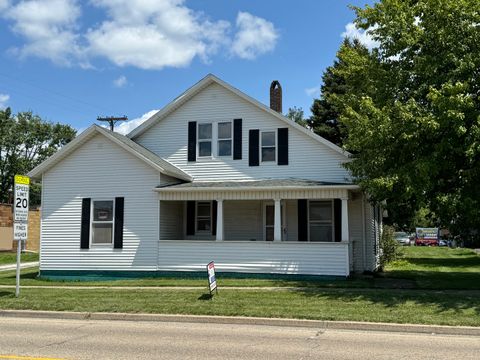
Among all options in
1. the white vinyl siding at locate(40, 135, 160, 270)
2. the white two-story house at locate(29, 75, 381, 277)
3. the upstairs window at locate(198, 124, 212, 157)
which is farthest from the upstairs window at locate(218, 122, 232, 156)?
the white vinyl siding at locate(40, 135, 160, 270)

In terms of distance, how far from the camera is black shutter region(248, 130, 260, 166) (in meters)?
20.7

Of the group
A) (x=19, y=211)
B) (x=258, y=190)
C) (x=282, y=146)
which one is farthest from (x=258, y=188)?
(x=19, y=211)

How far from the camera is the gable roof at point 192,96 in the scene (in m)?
20.1

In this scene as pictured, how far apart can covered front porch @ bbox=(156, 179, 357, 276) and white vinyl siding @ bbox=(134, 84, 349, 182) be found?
84cm

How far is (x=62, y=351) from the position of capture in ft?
27.4

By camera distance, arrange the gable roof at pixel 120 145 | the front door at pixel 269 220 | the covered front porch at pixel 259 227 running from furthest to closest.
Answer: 1. the front door at pixel 269 220
2. the gable roof at pixel 120 145
3. the covered front porch at pixel 259 227

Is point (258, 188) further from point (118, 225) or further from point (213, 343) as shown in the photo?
point (213, 343)

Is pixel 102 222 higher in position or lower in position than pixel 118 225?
higher

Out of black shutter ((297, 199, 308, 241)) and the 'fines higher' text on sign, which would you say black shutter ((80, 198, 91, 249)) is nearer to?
the 'fines higher' text on sign

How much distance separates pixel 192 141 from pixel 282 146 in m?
3.71

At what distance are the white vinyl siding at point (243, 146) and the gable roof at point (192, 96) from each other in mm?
177

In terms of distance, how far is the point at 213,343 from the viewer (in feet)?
29.8

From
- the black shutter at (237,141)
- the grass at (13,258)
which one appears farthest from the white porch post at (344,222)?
the grass at (13,258)

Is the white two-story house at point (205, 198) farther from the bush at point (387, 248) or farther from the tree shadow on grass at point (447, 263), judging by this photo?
the tree shadow on grass at point (447, 263)
